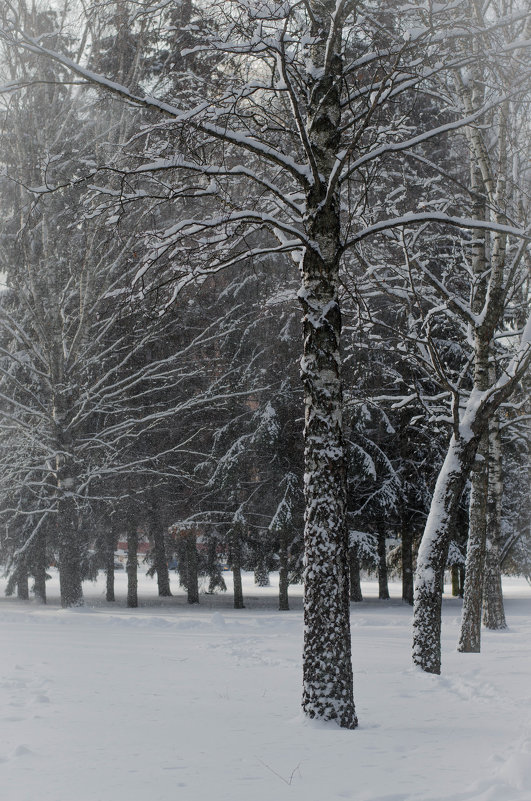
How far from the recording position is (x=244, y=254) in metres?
7.08

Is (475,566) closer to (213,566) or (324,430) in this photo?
(324,430)

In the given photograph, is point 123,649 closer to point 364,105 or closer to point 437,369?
point 437,369

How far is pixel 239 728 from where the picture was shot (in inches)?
220

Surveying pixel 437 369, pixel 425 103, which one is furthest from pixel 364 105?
pixel 425 103

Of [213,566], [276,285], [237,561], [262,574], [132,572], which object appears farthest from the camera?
Answer: [262,574]

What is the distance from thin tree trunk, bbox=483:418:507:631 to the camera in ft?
53.3

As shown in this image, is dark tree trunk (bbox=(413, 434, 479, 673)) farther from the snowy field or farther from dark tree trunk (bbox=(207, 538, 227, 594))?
dark tree trunk (bbox=(207, 538, 227, 594))

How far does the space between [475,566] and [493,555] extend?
4336 millimetres

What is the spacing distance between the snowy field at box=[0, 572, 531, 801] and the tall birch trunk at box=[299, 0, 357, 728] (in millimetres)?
424

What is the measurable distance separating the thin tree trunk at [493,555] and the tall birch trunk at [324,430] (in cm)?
1049

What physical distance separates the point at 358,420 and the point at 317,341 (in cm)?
1587

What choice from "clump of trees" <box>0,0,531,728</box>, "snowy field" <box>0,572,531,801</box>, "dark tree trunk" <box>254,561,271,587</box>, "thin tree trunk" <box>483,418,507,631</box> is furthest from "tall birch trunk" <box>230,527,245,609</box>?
"snowy field" <box>0,572,531,801</box>

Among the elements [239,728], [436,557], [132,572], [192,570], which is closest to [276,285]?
[436,557]

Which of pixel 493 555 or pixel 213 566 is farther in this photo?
pixel 213 566
